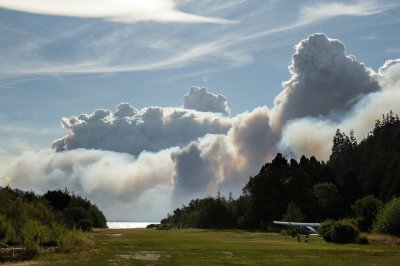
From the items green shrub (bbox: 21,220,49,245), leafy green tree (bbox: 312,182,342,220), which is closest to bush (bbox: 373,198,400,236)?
green shrub (bbox: 21,220,49,245)

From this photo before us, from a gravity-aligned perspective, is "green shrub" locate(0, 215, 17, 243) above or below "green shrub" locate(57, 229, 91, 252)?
above

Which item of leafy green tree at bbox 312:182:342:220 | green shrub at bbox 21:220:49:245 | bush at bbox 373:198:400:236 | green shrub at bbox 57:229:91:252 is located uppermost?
leafy green tree at bbox 312:182:342:220

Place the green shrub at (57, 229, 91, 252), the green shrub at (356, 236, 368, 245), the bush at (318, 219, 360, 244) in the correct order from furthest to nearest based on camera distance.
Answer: the bush at (318, 219, 360, 244), the green shrub at (356, 236, 368, 245), the green shrub at (57, 229, 91, 252)

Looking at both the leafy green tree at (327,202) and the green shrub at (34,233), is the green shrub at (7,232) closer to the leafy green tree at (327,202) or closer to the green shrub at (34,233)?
the green shrub at (34,233)

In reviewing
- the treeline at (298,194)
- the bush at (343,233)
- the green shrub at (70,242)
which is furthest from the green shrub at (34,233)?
the treeline at (298,194)

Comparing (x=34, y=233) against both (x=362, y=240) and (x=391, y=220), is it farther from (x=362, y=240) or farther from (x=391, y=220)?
(x=391, y=220)

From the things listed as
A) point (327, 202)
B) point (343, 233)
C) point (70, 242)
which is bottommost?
point (70, 242)

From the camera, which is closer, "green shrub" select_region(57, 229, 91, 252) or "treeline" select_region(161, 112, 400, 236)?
"green shrub" select_region(57, 229, 91, 252)

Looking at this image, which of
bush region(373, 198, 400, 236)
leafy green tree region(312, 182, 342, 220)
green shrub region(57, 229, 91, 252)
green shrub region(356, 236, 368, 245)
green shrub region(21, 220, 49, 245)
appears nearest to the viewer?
green shrub region(21, 220, 49, 245)

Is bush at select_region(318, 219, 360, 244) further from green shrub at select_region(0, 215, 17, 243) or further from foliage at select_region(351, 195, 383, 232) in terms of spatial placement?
green shrub at select_region(0, 215, 17, 243)

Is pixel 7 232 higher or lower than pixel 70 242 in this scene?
higher

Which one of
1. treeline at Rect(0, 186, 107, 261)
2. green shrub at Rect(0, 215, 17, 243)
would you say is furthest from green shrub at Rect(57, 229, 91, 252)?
green shrub at Rect(0, 215, 17, 243)

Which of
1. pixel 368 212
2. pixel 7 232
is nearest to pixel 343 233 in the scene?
pixel 368 212

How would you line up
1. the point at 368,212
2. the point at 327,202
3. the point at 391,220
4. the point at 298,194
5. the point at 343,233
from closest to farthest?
the point at 343,233 < the point at 391,220 < the point at 368,212 < the point at 327,202 < the point at 298,194
